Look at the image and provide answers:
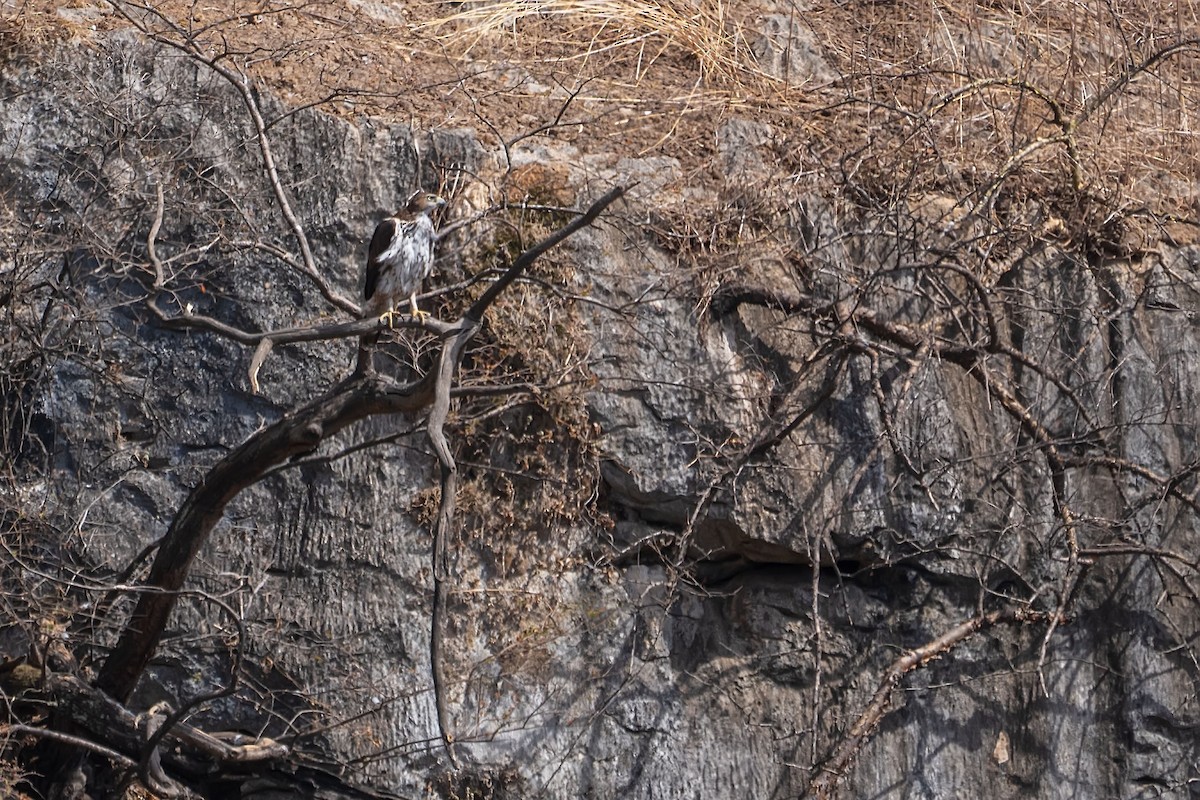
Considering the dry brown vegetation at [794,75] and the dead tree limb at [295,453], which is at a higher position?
the dry brown vegetation at [794,75]

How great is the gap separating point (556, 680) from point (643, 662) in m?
0.36

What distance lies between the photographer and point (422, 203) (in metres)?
5.57

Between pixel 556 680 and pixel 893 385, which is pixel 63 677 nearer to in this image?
pixel 556 680

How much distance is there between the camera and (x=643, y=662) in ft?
19.0

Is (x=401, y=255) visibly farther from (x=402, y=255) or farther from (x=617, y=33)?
(x=617, y=33)

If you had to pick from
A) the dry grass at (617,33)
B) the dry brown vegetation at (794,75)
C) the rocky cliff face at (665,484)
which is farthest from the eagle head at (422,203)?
the dry grass at (617,33)

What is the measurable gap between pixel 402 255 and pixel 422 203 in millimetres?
236

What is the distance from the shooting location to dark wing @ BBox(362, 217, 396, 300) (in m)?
5.51

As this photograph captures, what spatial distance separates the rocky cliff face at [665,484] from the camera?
571 cm

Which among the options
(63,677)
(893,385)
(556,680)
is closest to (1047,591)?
(893,385)

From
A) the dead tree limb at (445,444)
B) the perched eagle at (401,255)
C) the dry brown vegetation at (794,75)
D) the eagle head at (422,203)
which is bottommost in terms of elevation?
the dead tree limb at (445,444)

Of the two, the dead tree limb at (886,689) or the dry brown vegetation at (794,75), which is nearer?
the dead tree limb at (886,689)

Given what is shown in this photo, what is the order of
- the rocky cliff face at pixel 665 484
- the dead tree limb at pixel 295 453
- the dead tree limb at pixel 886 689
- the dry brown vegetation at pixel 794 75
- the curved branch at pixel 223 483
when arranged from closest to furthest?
the dead tree limb at pixel 295 453, the curved branch at pixel 223 483, the dead tree limb at pixel 886 689, the rocky cliff face at pixel 665 484, the dry brown vegetation at pixel 794 75

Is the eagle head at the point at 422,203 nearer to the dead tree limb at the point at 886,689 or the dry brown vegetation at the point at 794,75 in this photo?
the dry brown vegetation at the point at 794,75
